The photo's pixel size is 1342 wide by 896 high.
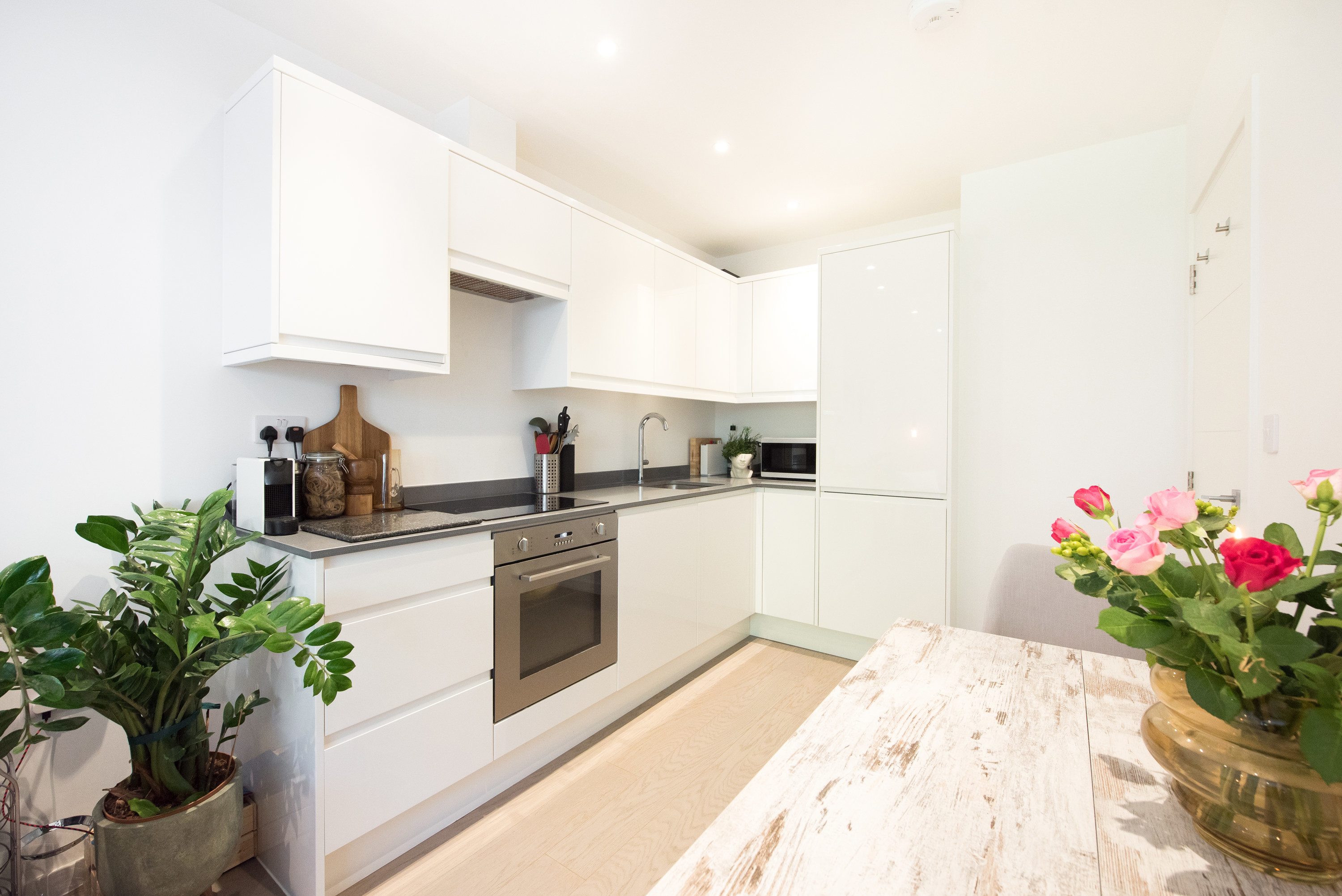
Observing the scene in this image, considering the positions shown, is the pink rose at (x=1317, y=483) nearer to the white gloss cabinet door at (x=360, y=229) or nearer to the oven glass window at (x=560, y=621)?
the oven glass window at (x=560, y=621)

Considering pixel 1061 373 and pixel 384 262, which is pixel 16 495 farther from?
pixel 1061 373

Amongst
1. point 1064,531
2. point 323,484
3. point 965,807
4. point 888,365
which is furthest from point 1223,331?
point 323,484

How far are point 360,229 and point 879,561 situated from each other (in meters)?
2.73

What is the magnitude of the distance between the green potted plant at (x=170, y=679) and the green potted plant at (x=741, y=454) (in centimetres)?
273

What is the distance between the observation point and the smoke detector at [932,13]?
66.9 inches

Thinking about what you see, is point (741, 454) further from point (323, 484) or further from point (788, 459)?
point (323, 484)

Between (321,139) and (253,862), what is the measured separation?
2170 mm

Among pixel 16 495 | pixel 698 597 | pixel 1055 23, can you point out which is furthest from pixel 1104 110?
pixel 16 495

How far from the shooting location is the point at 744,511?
10.7 ft

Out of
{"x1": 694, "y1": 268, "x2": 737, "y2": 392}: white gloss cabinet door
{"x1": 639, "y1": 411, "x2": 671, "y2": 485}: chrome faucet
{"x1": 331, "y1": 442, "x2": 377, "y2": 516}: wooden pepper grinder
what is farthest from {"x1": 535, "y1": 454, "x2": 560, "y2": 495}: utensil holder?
{"x1": 694, "y1": 268, "x2": 737, "y2": 392}: white gloss cabinet door

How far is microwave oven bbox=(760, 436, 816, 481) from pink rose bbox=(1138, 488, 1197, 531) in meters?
2.78

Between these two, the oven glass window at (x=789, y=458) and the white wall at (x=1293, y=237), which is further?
the oven glass window at (x=789, y=458)

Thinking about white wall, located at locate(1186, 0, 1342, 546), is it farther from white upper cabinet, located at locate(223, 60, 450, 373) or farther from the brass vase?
white upper cabinet, located at locate(223, 60, 450, 373)

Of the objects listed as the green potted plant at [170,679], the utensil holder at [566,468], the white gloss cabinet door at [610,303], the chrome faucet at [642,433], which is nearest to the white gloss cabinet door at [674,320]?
the white gloss cabinet door at [610,303]
